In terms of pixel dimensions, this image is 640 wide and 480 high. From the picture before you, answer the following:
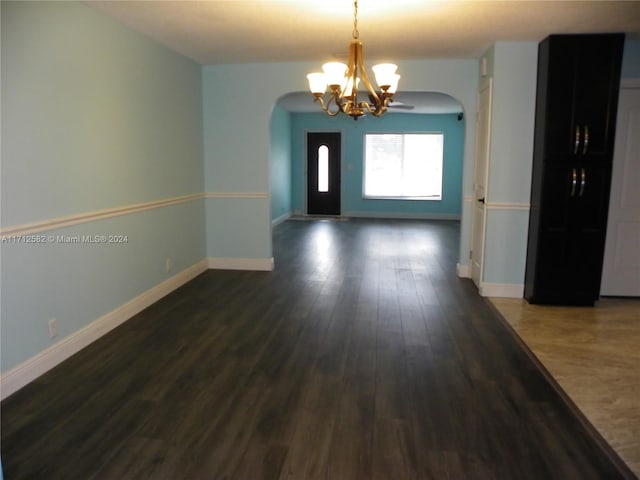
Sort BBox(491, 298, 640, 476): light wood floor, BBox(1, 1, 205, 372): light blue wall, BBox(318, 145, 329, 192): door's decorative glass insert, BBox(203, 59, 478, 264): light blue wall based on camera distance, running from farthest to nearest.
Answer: BBox(318, 145, 329, 192): door's decorative glass insert
BBox(203, 59, 478, 264): light blue wall
BBox(1, 1, 205, 372): light blue wall
BBox(491, 298, 640, 476): light wood floor

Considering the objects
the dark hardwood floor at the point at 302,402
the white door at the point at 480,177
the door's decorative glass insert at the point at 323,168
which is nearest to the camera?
the dark hardwood floor at the point at 302,402

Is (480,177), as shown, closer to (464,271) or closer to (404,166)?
(464,271)

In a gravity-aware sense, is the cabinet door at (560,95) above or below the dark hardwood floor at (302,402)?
above

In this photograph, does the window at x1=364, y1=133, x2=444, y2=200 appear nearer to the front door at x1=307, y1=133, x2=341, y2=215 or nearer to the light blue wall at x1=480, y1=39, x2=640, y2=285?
the front door at x1=307, y1=133, x2=341, y2=215

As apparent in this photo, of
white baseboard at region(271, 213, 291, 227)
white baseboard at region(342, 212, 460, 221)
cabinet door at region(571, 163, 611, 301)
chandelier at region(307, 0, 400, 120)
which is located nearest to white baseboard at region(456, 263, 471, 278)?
cabinet door at region(571, 163, 611, 301)

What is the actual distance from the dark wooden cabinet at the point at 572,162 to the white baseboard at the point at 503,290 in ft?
0.76

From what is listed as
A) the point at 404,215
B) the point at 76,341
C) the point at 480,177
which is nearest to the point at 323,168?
the point at 404,215

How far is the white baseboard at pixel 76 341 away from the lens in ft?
8.78

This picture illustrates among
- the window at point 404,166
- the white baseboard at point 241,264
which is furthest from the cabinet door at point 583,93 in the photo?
the window at point 404,166

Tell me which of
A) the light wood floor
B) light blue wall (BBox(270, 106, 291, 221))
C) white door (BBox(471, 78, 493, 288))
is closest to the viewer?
the light wood floor

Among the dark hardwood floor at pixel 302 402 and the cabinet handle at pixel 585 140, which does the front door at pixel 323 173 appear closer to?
the dark hardwood floor at pixel 302 402

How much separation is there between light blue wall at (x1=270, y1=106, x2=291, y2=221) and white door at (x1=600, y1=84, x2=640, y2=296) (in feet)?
18.7

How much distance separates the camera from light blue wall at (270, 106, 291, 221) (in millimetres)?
9328

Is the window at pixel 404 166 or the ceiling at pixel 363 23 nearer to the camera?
the ceiling at pixel 363 23
